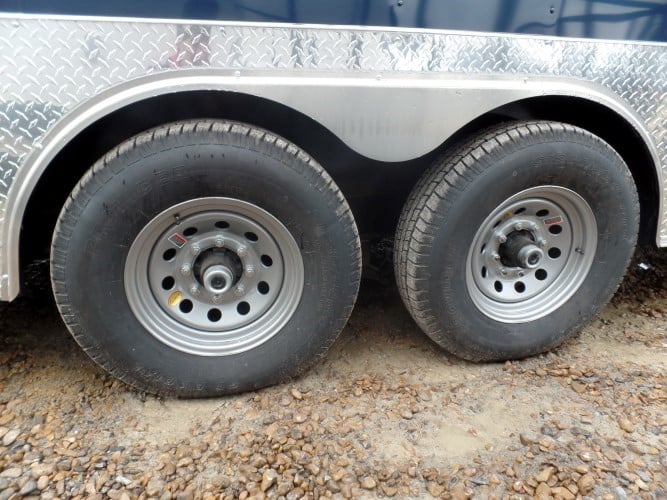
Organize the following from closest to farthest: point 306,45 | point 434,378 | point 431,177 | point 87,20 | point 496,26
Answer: point 87,20
point 306,45
point 496,26
point 431,177
point 434,378

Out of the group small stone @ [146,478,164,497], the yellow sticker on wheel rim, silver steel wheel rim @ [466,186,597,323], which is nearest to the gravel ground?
small stone @ [146,478,164,497]

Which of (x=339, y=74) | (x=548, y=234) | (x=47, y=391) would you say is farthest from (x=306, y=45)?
(x=47, y=391)

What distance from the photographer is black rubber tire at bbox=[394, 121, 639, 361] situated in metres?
2.02

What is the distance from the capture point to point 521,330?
2.33 meters

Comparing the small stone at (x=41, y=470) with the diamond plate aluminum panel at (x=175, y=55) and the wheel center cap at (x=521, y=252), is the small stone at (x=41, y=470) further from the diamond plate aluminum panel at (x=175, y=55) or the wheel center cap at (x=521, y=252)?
the wheel center cap at (x=521, y=252)

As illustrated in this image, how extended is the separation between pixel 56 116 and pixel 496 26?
180 cm

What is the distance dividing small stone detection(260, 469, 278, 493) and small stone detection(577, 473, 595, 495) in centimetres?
112

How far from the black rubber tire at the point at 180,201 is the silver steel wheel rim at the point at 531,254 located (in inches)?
28.0

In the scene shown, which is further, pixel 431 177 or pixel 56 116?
pixel 431 177

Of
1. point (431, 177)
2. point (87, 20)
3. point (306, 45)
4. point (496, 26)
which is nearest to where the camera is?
point (87, 20)

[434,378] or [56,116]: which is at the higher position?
[56,116]

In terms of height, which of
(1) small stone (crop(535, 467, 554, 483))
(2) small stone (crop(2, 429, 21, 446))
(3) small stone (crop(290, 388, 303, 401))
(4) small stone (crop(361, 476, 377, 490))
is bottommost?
(2) small stone (crop(2, 429, 21, 446))

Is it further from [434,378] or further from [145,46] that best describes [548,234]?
[145,46]

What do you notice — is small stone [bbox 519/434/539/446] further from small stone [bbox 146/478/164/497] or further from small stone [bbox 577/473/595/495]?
small stone [bbox 146/478/164/497]
